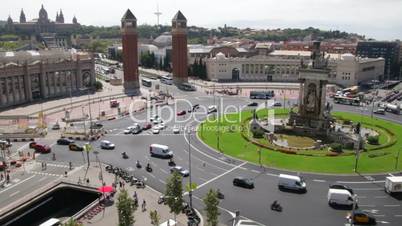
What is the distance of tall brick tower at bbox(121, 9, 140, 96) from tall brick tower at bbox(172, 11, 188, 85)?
15.1 metres

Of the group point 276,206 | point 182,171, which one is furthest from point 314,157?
point 182,171

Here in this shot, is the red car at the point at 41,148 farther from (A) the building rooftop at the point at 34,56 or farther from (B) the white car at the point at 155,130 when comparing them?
(A) the building rooftop at the point at 34,56

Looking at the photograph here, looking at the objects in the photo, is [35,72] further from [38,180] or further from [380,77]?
[380,77]

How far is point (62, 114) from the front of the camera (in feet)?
325

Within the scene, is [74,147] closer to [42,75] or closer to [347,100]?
[42,75]

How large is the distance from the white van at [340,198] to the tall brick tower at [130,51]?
9637cm

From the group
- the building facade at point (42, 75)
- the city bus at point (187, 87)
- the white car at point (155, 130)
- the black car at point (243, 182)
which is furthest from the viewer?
the city bus at point (187, 87)

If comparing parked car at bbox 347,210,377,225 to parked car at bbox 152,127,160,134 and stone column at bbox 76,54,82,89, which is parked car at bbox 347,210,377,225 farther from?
stone column at bbox 76,54,82,89

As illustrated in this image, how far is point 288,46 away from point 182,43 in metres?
74.3

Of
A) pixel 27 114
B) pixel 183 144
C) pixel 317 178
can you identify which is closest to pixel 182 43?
pixel 27 114

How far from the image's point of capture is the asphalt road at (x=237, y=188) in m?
45.4

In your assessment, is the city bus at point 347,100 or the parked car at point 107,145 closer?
the parked car at point 107,145

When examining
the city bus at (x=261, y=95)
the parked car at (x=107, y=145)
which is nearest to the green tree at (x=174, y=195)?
the parked car at (x=107, y=145)

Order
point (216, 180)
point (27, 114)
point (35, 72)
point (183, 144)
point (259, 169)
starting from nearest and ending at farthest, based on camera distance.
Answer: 1. point (216, 180)
2. point (259, 169)
3. point (183, 144)
4. point (27, 114)
5. point (35, 72)
